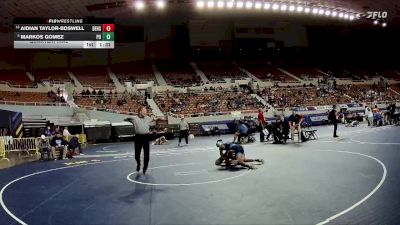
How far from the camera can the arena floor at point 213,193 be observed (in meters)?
5.56

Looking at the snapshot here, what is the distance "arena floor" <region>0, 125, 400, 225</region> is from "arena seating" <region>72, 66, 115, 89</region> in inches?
925

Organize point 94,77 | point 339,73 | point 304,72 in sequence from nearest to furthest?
point 94,77, point 304,72, point 339,73

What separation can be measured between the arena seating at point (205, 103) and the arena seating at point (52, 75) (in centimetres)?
949

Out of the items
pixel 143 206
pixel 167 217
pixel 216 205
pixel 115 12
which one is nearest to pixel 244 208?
pixel 216 205

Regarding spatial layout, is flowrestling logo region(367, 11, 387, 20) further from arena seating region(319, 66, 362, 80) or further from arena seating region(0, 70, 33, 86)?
arena seating region(0, 70, 33, 86)

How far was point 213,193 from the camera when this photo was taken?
7.14 meters

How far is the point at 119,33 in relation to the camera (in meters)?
37.4

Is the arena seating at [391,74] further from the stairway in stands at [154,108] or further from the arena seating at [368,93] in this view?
the stairway in stands at [154,108]

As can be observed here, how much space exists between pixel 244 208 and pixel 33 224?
3422 millimetres

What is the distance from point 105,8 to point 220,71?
17.4 meters

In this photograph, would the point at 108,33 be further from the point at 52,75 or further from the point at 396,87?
the point at 396,87

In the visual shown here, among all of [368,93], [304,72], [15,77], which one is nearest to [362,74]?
[368,93]

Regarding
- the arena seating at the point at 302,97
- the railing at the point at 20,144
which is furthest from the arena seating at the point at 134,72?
the railing at the point at 20,144

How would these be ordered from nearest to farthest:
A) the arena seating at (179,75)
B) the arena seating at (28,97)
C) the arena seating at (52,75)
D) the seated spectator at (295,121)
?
the seated spectator at (295,121) < the arena seating at (28,97) < the arena seating at (52,75) < the arena seating at (179,75)
